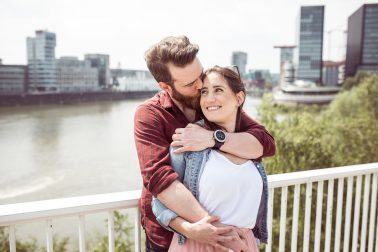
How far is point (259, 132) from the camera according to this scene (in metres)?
1.42

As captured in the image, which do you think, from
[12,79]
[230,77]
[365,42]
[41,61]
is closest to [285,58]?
[365,42]

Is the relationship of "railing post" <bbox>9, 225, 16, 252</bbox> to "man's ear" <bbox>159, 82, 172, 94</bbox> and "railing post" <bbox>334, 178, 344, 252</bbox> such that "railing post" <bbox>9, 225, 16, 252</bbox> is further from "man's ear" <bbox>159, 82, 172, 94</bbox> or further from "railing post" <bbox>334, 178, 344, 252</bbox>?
"railing post" <bbox>334, 178, 344, 252</bbox>

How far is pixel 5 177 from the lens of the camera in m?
19.0

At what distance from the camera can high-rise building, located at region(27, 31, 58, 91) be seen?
4688cm

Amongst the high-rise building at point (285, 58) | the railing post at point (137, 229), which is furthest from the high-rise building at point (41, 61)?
the railing post at point (137, 229)

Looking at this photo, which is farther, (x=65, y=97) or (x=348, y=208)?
(x=65, y=97)

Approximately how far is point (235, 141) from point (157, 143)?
26 cm

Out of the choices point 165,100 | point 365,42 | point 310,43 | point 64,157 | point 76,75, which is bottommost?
point 64,157

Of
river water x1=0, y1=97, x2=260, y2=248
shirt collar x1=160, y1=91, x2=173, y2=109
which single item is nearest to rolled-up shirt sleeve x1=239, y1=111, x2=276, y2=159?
shirt collar x1=160, y1=91, x2=173, y2=109

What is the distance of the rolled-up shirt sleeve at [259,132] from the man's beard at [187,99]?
19 centimetres

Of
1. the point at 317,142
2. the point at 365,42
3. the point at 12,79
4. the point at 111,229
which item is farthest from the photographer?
the point at 365,42

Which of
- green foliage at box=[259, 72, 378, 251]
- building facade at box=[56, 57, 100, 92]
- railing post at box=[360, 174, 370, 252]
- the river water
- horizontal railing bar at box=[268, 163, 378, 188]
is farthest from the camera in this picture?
building facade at box=[56, 57, 100, 92]

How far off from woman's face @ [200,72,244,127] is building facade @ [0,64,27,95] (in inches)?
1594

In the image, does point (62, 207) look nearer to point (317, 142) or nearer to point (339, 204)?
point (339, 204)
